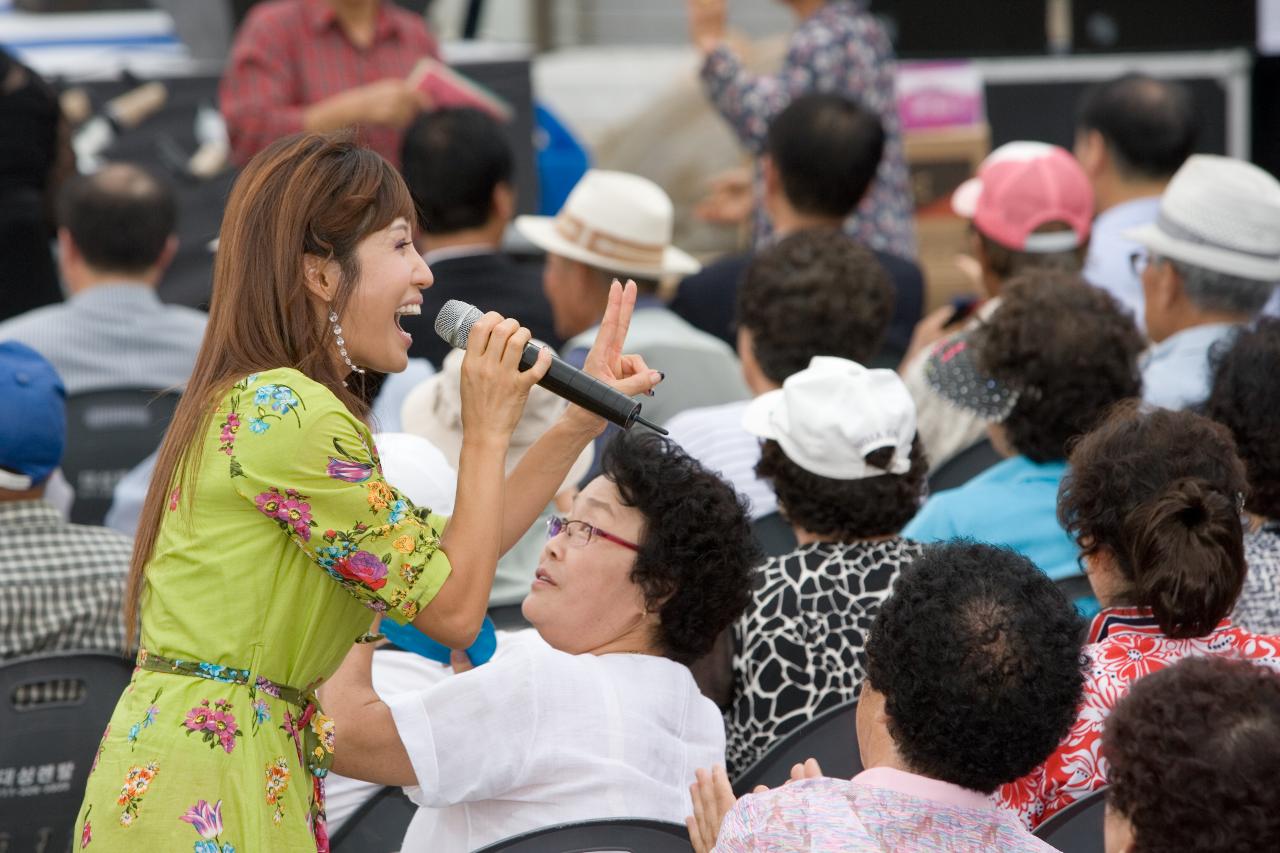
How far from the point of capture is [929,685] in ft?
5.87

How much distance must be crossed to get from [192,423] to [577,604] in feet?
2.13

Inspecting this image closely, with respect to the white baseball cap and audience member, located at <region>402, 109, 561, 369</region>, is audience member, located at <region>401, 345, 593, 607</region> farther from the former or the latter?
audience member, located at <region>402, 109, 561, 369</region>

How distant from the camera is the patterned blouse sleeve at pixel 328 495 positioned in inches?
72.9

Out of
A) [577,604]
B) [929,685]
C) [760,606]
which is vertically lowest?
[760,606]

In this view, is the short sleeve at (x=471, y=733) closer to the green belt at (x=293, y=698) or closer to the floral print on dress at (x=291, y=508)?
the green belt at (x=293, y=698)

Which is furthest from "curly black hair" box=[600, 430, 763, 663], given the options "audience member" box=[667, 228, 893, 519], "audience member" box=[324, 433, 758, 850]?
"audience member" box=[667, 228, 893, 519]

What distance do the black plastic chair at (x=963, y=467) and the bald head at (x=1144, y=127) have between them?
1.78 m

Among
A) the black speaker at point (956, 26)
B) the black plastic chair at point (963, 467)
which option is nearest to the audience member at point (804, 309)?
the black plastic chair at point (963, 467)

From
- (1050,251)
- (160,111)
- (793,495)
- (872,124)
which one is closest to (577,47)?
(160,111)

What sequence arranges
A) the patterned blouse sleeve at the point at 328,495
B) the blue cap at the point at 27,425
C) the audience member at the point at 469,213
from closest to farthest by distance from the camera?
the patterned blouse sleeve at the point at 328,495
the blue cap at the point at 27,425
the audience member at the point at 469,213

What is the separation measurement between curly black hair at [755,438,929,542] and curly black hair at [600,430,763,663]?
43 centimetres

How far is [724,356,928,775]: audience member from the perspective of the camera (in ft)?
8.50

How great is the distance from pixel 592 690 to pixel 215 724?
0.52 meters

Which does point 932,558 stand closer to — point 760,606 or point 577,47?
point 760,606
